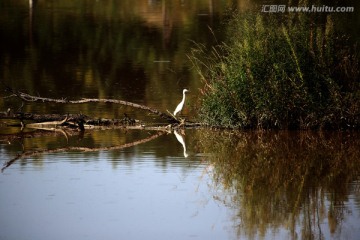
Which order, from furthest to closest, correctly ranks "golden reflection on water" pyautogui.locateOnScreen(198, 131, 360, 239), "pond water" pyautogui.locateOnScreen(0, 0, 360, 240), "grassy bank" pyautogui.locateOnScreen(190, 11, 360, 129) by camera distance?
1. "grassy bank" pyautogui.locateOnScreen(190, 11, 360, 129)
2. "golden reflection on water" pyautogui.locateOnScreen(198, 131, 360, 239)
3. "pond water" pyautogui.locateOnScreen(0, 0, 360, 240)

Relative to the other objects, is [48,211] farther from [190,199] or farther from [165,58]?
[165,58]

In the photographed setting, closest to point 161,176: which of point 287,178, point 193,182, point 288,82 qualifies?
point 193,182

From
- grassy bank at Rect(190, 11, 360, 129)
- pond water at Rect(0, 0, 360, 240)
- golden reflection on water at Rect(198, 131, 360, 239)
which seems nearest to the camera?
pond water at Rect(0, 0, 360, 240)

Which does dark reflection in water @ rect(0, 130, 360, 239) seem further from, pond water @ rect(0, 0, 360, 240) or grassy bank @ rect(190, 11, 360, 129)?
grassy bank @ rect(190, 11, 360, 129)

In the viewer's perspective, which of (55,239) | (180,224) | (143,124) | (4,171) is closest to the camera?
(55,239)

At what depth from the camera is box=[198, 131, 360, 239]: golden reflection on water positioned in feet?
34.3

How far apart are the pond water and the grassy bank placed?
30 centimetres

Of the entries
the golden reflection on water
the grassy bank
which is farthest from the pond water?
the grassy bank

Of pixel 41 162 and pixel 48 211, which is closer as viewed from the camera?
pixel 48 211

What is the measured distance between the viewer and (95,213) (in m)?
10.9

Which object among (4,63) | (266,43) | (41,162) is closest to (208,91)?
(266,43)

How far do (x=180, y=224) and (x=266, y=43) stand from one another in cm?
659

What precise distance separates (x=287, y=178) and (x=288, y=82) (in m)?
3.65

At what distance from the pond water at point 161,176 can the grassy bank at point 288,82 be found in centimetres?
30
